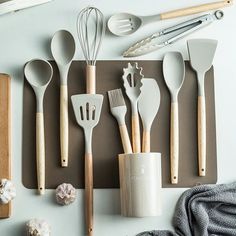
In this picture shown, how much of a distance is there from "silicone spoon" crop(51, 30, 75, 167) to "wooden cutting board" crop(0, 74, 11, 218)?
0.13 metres

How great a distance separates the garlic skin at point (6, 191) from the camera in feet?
3.64

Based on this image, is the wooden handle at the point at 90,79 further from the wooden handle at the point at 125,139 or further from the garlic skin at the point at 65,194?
the garlic skin at the point at 65,194

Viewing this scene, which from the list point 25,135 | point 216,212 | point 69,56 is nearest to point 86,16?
point 69,56

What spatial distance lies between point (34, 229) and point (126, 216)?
211 mm

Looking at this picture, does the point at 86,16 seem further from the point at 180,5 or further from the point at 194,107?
the point at 194,107

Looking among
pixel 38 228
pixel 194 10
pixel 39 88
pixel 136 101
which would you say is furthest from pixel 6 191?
pixel 194 10

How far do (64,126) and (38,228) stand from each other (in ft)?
0.80

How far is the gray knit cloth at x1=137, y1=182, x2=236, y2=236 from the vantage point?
3.71 feet

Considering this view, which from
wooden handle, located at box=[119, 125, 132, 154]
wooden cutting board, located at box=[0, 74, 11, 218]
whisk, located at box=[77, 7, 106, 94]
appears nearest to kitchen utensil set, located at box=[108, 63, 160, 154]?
wooden handle, located at box=[119, 125, 132, 154]

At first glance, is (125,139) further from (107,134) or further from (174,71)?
(174,71)

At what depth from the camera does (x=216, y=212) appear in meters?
1.15

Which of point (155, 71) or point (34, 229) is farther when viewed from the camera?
point (155, 71)

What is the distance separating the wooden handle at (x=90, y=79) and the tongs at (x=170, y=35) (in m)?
0.10

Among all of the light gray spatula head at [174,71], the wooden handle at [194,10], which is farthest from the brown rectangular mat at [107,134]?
the wooden handle at [194,10]
